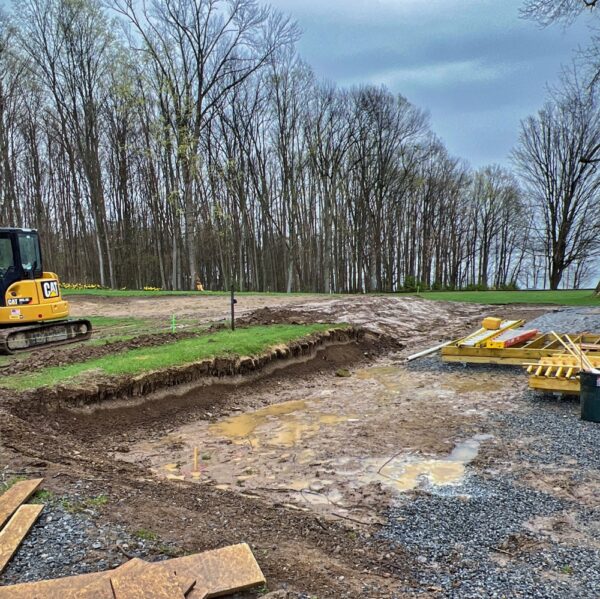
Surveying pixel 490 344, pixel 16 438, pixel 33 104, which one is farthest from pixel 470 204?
pixel 16 438

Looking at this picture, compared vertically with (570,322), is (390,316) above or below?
above

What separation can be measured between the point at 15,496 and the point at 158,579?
5.85ft

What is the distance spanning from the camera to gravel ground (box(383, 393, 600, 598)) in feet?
11.2

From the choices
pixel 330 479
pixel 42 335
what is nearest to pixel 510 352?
pixel 330 479

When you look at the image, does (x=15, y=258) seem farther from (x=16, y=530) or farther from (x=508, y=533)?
(x=508, y=533)

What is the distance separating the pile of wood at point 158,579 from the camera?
9.57 ft

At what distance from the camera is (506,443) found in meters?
6.50

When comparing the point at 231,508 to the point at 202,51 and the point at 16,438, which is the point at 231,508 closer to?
the point at 16,438

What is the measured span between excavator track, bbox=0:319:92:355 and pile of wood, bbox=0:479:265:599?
8298 millimetres

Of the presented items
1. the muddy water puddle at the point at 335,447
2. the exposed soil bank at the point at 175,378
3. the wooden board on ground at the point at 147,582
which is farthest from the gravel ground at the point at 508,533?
the exposed soil bank at the point at 175,378

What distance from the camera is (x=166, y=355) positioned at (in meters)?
9.61

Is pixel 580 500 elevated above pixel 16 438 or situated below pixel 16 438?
below

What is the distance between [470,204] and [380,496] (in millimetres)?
47351

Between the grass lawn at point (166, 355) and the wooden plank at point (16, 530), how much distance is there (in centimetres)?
425
